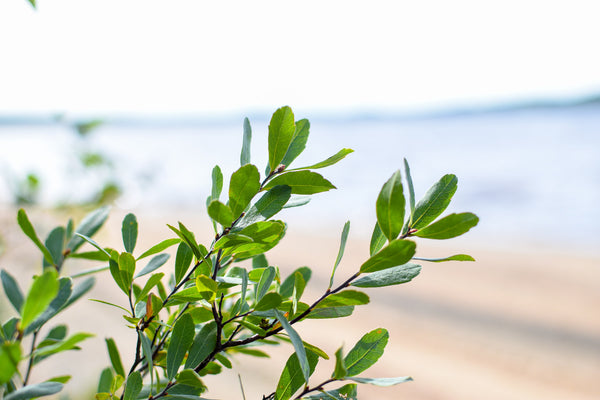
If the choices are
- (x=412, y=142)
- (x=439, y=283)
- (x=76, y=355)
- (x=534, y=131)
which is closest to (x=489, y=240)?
(x=439, y=283)

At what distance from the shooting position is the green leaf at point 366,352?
12.1 inches

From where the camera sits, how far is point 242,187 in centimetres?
29

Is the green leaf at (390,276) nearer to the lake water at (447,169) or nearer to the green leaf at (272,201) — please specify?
the green leaf at (272,201)

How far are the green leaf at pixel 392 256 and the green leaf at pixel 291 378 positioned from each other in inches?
2.9

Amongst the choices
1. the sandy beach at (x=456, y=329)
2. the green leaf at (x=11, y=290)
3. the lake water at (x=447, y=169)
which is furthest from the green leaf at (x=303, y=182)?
the lake water at (x=447, y=169)

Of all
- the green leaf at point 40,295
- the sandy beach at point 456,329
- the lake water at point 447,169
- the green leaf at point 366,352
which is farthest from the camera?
the lake water at point 447,169

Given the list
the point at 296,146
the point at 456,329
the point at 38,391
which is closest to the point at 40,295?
the point at 38,391

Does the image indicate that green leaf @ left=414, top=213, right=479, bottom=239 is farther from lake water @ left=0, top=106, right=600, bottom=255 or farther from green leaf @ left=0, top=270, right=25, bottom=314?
lake water @ left=0, top=106, right=600, bottom=255

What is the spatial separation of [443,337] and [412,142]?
682 centimetres

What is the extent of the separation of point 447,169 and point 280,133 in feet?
20.9

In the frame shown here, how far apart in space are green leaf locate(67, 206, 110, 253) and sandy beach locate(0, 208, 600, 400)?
591mm

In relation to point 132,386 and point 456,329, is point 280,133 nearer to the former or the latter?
point 132,386

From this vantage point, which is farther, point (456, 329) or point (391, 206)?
point (456, 329)

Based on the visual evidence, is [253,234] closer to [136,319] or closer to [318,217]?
[136,319]
